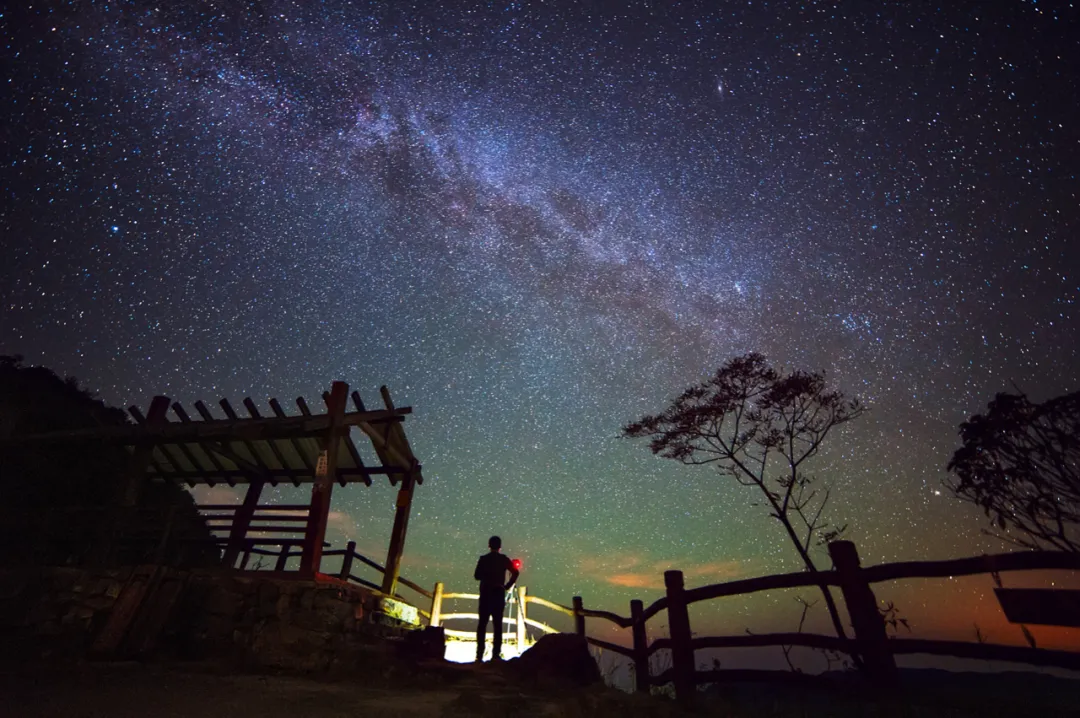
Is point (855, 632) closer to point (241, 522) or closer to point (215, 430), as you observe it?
point (215, 430)

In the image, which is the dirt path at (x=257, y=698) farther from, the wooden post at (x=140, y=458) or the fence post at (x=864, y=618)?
the wooden post at (x=140, y=458)

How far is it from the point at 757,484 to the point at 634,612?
4.90 meters

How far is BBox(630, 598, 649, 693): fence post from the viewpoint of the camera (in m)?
6.50

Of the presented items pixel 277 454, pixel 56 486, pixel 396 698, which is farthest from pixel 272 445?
pixel 396 698

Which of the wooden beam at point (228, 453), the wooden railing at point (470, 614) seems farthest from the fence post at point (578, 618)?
the wooden beam at point (228, 453)

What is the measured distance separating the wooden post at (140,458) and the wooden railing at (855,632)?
9891 mm

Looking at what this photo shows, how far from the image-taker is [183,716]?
398 cm

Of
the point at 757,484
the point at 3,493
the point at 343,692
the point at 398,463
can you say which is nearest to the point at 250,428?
the point at 398,463

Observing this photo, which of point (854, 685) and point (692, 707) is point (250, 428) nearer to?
point (692, 707)

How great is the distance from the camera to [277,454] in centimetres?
1133

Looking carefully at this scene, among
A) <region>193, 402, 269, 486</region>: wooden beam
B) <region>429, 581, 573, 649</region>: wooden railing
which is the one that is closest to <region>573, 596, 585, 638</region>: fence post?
<region>429, 581, 573, 649</region>: wooden railing

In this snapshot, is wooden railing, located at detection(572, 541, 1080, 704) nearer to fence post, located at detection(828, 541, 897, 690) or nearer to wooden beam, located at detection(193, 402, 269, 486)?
fence post, located at detection(828, 541, 897, 690)

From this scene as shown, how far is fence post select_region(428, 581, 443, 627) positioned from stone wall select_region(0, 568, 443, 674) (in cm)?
557

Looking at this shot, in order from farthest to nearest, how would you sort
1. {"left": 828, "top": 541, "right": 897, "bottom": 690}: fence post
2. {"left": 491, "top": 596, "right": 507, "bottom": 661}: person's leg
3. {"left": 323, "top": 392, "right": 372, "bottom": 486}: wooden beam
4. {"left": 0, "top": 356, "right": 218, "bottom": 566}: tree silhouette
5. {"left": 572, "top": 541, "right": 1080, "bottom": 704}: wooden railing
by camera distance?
{"left": 323, "top": 392, "right": 372, "bottom": 486}: wooden beam → {"left": 0, "top": 356, "right": 218, "bottom": 566}: tree silhouette → {"left": 491, "top": 596, "right": 507, "bottom": 661}: person's leg → {"left": 828, "top": 541, "right": 897, "bottom": 690}: fence post → {"left": 572, "top": 541, "right": 1080, "bottom": 704}: wooden railing
